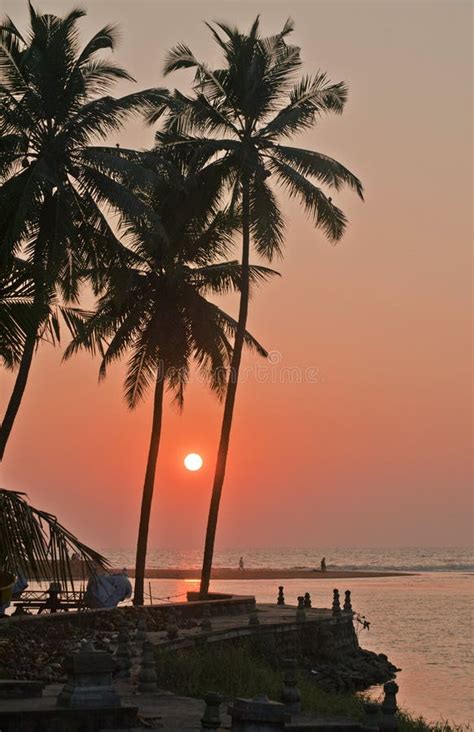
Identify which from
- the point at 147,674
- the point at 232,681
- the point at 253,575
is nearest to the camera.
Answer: the point at 147,674

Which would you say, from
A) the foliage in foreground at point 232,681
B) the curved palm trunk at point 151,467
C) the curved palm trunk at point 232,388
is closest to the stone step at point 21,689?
the foliage in foreground at point 232,681

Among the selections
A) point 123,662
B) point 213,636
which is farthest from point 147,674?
point 213,636

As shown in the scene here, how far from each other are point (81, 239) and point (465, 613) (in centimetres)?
5387

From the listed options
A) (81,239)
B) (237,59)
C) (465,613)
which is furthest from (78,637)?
(465,613)

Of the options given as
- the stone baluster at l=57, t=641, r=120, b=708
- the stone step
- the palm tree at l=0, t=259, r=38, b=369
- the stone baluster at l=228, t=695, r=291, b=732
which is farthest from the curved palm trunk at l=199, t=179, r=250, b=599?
the stone baluster at l=228, t=695, r=291, b=732

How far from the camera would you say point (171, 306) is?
42125mm

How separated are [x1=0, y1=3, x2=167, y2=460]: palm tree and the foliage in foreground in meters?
8.15

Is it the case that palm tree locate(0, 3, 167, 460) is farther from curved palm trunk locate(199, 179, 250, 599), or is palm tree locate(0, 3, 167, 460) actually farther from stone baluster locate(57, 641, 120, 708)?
stone baluster locate(57, 641, 120, 708)

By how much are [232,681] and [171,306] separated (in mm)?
17924

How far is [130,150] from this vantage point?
33.7m

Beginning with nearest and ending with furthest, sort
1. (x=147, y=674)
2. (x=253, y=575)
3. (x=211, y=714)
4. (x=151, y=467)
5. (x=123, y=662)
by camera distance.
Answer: (x=211, y=714) < (x=147, y=674) < (x=123, y=662) < (x=151, y=467) < (x=253, y=575)

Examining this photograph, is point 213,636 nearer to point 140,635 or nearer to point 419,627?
point 140,635

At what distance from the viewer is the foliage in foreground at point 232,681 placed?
2553 centimetres

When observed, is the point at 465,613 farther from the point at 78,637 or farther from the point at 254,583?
the point at 78,637
